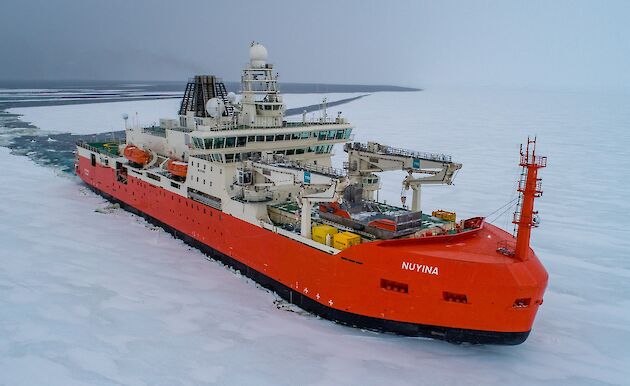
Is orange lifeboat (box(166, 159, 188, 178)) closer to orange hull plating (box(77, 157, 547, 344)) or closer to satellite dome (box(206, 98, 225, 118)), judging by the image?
satellite dome (box(206, 98, 225, 118))

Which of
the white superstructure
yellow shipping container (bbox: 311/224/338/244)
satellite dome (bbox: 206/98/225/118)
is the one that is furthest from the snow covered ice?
satellite dome (bbox: 206/98/225/118)

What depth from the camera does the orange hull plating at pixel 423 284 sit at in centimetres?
1083

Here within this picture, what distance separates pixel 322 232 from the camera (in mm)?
13250

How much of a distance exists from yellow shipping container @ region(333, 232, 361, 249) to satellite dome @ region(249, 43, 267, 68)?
10.1 meters

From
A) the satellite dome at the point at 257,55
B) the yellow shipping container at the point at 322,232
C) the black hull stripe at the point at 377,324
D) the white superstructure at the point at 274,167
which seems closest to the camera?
the black hull stripe at the point at 377,324

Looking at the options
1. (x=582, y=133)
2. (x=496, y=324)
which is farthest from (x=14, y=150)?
(x=582, y=133)

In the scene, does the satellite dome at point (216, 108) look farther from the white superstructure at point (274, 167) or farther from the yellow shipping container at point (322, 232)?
the yellow shipping container at point (322, 232)

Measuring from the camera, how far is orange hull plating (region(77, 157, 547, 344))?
10828 mm

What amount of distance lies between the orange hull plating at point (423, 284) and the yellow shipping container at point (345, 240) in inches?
8.8

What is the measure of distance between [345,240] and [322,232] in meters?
1.10

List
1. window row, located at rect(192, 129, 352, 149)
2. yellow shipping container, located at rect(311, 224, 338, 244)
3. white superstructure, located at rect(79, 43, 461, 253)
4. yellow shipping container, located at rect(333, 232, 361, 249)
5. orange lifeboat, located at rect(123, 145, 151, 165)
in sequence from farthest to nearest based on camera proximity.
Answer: orange lifeboat, located at rect(123, 145, 151, 165) → window row, located at rect(192, 129, 352, 149) → white superstructure, located at rect(79, 43, 461, 253) → yellow shipping container, located at rect(311, 224, 338, 244) → yellow shipping container, located at rect(333, 232, 361, 249)

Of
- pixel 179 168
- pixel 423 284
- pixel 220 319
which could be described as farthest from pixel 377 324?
pixel 179 168

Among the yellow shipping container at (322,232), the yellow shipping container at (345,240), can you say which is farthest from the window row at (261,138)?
the yellow shipping container at (345,240)

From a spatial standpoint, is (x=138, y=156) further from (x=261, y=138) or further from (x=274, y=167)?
(x=274, y=167)
